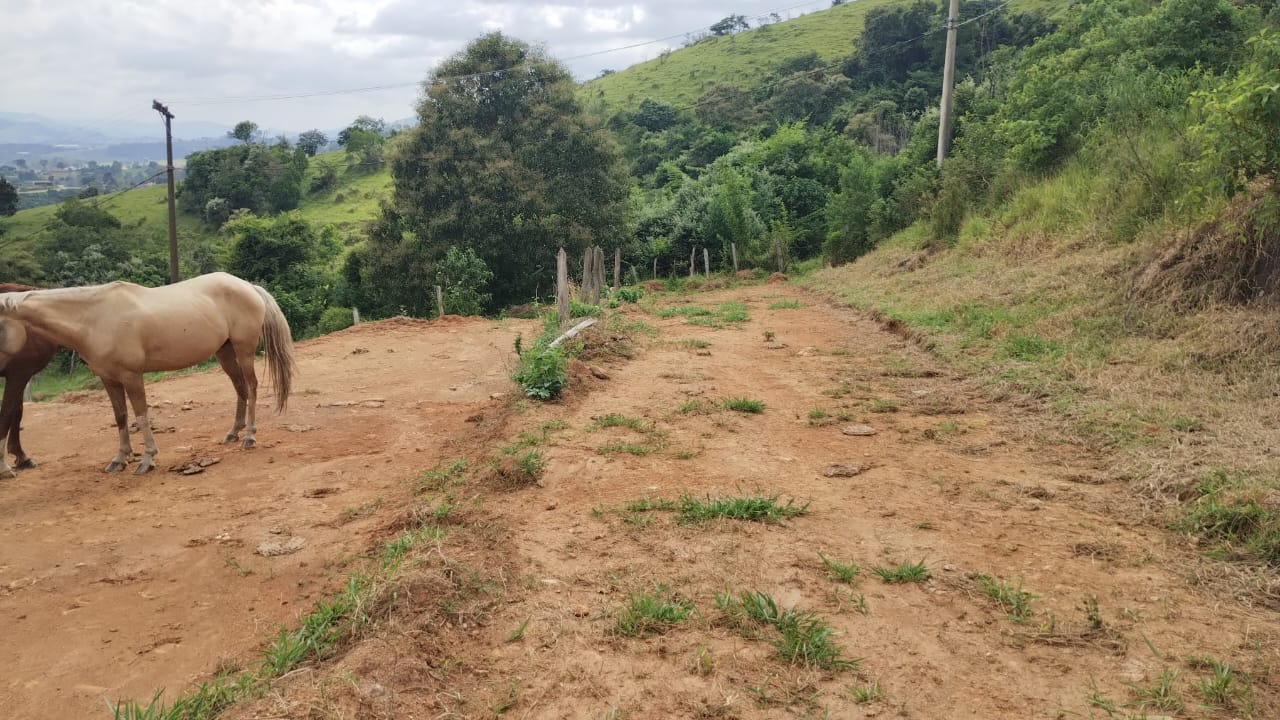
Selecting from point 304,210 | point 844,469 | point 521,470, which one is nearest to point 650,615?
point 521,470

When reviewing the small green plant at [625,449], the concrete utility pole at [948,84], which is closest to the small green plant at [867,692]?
the small green plant at [625,449]

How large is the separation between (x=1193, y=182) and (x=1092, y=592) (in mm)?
7671

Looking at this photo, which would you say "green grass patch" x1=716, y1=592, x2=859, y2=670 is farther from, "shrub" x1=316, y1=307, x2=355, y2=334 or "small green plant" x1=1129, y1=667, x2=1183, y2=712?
"shrub" x1=316, y1=307, x2=355, y2=334

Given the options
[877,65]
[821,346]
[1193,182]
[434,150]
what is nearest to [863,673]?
[821,346]

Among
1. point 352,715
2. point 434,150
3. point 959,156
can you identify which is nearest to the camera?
point 352,715

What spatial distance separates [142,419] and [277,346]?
4.60ft

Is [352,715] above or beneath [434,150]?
beneath

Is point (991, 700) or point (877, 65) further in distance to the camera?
point (877, 65)

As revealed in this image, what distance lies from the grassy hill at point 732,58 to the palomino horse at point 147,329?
4959 cm

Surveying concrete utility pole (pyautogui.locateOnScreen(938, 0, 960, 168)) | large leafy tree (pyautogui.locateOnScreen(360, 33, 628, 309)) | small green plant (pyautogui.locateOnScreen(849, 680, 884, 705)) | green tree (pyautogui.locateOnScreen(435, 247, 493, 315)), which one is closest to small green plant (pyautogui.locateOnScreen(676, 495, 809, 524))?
small green plant (pyautogui.locateOnScreen(849, 680, 884, 705))

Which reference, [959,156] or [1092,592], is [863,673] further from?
[959,156]

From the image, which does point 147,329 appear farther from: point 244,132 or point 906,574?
point 244,132

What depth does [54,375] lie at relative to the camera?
70.3 ft

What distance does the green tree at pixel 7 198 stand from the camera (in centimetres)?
4922
